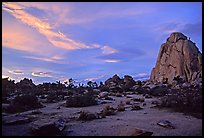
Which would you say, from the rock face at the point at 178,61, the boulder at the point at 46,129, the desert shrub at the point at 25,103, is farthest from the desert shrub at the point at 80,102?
the rock face at the point at 178,61

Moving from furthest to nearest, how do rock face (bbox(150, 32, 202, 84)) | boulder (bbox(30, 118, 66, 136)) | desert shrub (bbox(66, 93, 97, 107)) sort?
rock face (bbox(150, 32, 202, 84)) → desert shrub (bbox(66, 93, 97, 107)) → boulder (bbox(30, 118, 66, 136))

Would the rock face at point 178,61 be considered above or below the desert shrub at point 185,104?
above

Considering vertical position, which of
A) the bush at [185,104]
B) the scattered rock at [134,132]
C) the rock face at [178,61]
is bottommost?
the scattered rock at [134,132]

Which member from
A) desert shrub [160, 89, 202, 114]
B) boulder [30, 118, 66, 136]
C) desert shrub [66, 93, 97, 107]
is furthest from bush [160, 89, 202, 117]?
boulder [30, 118, 66, 136]

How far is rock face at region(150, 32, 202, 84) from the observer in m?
48.9

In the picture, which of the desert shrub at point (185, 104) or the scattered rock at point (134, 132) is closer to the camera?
the scattered rock at point (134, 132)

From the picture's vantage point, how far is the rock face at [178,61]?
48938mm

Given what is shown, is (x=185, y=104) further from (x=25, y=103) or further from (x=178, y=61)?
(x=178, y=61)

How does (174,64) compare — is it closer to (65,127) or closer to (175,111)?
(175,111)

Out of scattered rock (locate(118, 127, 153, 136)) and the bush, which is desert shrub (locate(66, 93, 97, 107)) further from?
scattered rock (locate(118, 127, 153, 136))

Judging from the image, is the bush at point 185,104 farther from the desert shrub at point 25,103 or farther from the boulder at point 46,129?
the desert shrub at point 25,103

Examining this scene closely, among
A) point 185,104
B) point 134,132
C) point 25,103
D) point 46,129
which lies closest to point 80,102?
point 25,103

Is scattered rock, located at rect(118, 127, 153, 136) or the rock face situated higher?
the rock face

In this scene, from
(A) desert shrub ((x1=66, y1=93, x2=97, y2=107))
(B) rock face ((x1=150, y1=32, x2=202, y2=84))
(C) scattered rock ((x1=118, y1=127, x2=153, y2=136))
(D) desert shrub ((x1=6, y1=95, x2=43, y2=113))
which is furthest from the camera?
(B) rock face ((x1=150, y1=32, x2=202, y2=84))
